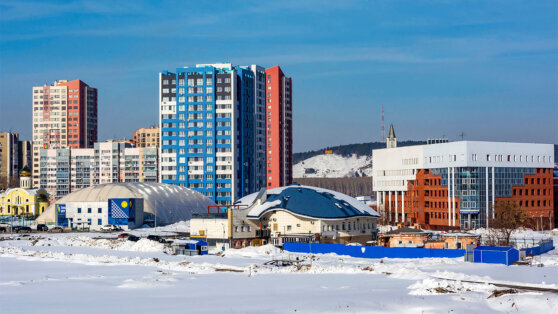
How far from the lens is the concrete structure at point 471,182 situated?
140 m

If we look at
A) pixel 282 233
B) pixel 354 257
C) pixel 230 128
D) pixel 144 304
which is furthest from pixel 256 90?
pixel 144 304

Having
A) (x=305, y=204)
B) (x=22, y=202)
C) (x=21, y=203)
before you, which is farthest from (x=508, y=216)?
(x=21, y=203)

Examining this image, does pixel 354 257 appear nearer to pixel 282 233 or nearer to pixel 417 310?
pixel 282 233

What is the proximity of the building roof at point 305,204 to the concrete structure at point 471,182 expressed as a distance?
43309 millimetres

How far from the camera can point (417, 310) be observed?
39.1 m

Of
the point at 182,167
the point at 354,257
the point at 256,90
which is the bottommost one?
the point at 354,257

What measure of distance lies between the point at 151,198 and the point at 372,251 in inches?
2920

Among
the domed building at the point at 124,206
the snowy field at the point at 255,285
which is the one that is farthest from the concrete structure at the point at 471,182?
the snowy field at the point at 255,285

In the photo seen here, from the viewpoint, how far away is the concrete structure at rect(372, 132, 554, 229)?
458 ft

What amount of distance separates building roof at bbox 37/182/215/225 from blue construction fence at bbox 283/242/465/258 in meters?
61.8

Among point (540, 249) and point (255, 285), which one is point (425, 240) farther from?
point (255, 285)

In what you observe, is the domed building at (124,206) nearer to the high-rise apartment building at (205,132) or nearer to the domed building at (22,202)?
the high-rise apartment building at (205,132)

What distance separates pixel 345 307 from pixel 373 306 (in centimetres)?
150

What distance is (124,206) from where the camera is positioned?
12800 cm
